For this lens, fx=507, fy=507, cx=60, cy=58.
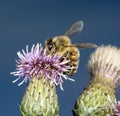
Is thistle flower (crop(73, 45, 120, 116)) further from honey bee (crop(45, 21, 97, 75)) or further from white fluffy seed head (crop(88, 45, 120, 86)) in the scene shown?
honey bee (crop(45, 21, 97, 75))

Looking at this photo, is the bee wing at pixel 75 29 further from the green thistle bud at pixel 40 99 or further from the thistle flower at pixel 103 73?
the green thistle bud at pixel 40 99

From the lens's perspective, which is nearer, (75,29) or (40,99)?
(40,99)

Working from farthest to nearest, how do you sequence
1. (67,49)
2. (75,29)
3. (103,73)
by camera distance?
(103,73) < (75,29) < (67,49)

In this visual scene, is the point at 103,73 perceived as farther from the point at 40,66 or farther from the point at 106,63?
the point at 40,66

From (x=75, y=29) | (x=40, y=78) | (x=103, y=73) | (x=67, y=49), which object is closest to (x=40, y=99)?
(x=40, y=78)

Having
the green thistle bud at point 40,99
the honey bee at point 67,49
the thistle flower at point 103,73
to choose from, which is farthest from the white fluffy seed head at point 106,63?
the green thistle bud at point 40,99

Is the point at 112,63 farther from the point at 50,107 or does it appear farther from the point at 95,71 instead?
the point at 50,107
